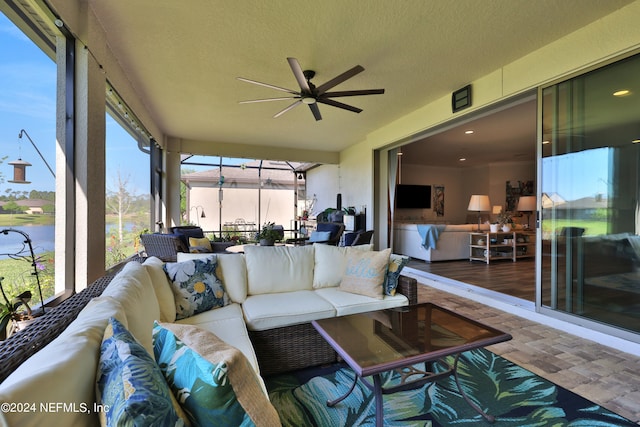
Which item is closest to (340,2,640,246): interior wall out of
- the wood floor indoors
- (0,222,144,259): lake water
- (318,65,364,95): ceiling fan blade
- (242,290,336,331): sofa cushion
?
(318,65,364,95): ceiling fan blade

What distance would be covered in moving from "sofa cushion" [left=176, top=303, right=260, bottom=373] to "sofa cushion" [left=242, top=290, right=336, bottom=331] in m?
0.08

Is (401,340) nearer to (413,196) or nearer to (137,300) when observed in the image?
(137,300)

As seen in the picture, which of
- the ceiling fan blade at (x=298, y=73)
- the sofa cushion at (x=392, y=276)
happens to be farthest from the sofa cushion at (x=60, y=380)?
the ceiling fan blade at (x=298, y=73)

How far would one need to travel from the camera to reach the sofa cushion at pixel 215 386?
68cm

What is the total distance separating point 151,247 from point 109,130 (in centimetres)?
139

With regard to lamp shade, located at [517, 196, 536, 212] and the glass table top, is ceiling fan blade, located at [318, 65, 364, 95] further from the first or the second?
lamp shade, located at [517, 196, 536, 212]

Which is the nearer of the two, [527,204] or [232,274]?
[232,274]

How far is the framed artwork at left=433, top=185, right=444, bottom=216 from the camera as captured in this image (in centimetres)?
906

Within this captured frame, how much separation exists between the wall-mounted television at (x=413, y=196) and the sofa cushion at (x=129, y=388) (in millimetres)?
8072

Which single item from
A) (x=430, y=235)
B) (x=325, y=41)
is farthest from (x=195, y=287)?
(x=430, y=235)

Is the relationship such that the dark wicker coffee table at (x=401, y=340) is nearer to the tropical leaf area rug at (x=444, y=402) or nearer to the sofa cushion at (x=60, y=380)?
the tropical leaf area rug at (x=444, y=402)

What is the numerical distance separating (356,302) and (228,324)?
98cm

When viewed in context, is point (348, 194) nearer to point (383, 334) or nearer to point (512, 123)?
point (512, 123)

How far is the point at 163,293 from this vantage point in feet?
6.12
